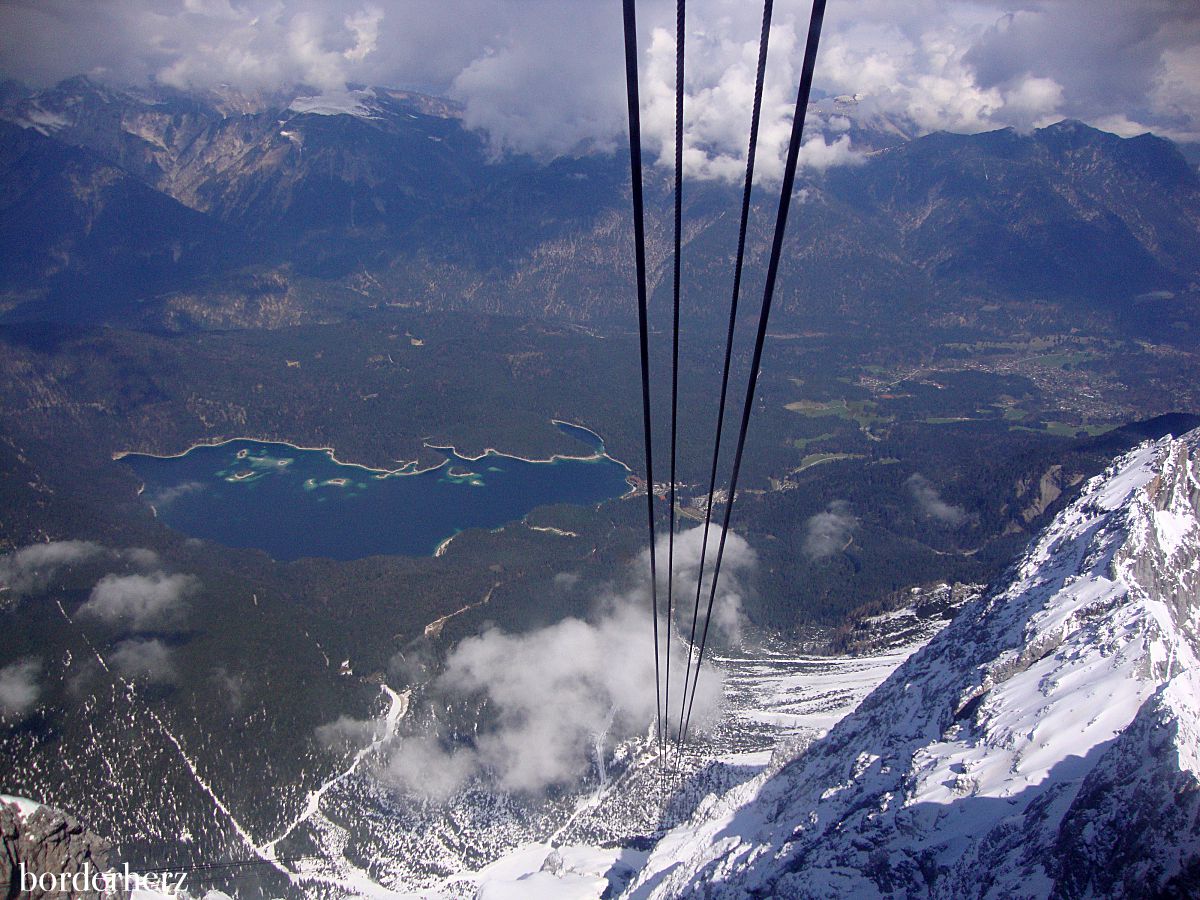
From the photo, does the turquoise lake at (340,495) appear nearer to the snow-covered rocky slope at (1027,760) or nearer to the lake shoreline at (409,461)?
the lake shoreline at (409,461)

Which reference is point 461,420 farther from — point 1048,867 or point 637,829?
point 1048,867

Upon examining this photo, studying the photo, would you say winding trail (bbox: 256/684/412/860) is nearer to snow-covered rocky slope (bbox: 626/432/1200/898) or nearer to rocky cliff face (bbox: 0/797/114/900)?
snow-covered rocky slope (bbox: 626/432/1200/898)

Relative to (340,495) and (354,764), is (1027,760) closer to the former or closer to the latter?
(354,764)

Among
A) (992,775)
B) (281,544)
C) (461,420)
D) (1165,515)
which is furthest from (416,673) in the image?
(461,420)

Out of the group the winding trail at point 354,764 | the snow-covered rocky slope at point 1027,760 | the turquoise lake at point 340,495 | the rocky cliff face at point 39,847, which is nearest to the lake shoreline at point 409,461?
the turquoise lake at point 340,495

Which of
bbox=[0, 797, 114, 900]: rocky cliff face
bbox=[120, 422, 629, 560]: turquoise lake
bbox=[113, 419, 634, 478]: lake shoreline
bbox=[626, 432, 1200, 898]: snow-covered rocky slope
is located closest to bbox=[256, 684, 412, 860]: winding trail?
bbox=[626, 432, 1200, 898]: snow-covered rocky slope
